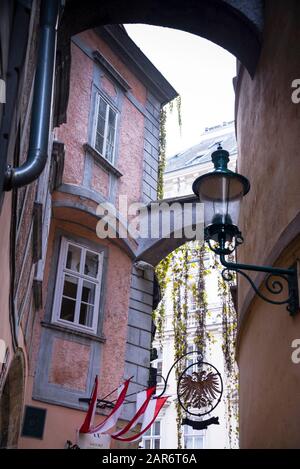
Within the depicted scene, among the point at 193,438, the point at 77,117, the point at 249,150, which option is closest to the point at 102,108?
the point at 77,117

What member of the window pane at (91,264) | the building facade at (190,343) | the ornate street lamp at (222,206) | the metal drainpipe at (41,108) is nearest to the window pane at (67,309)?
the window pane at (91,264)

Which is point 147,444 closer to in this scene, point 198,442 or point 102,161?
point 198,442

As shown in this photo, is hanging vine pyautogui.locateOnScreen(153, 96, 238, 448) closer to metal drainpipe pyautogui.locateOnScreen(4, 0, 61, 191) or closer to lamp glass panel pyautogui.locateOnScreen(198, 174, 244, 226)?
lamp glass panel pyautogui.locateOnScreen(198, 174, 244, 226)

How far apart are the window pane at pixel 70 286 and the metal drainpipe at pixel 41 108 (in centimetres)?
673

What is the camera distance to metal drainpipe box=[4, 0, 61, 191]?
3643 mm

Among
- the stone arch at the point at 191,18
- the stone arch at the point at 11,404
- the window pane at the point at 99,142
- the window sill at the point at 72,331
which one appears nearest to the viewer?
the stone arch at the point at 191,18

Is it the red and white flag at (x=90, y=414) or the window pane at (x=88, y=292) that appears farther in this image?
the window pane at (x=88, y=292)

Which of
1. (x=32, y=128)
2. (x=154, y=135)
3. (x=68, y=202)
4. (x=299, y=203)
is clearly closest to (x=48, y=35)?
(x=32, y=128)

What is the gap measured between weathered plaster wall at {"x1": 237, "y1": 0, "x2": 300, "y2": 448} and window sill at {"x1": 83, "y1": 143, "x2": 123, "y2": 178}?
481 centimetres

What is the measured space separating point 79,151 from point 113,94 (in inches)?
87.1

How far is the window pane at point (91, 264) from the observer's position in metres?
11.5

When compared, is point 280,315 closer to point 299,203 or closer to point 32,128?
point 299,203

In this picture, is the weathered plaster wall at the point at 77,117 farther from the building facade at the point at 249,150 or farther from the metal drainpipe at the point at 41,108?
the metal drainpipe at the point at 41,108

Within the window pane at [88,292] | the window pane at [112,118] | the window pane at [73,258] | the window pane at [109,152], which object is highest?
the window pane at [112,118]
